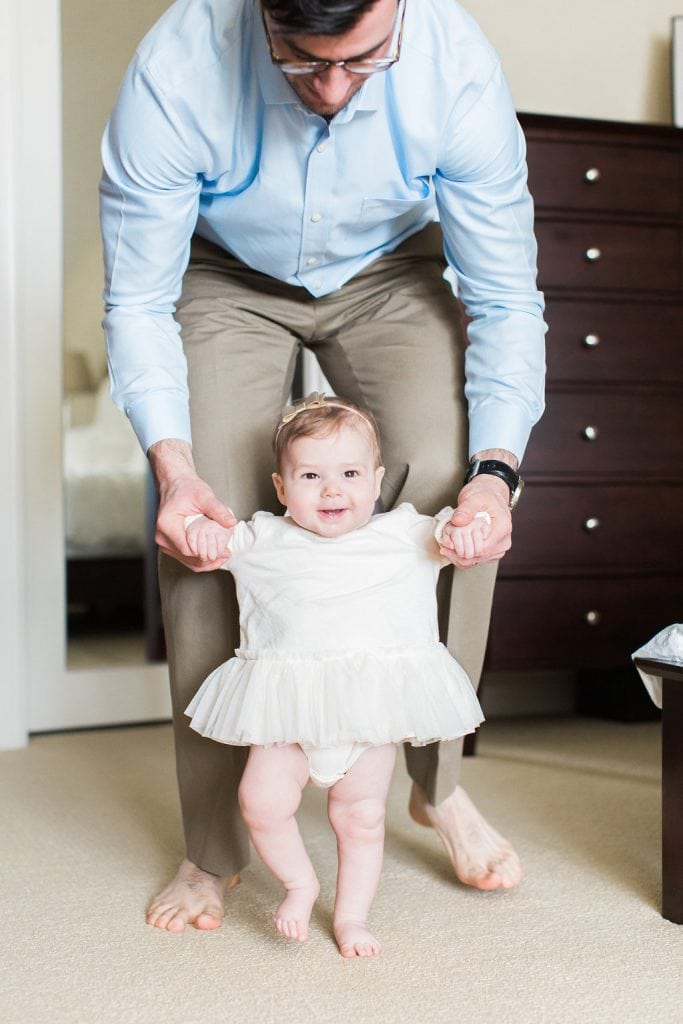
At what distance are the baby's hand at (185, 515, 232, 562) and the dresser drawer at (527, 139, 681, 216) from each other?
1285 millimetres

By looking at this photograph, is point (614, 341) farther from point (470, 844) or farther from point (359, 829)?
point (359, 829)

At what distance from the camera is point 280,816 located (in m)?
1.27

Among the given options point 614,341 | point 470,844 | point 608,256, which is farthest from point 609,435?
point 470,844

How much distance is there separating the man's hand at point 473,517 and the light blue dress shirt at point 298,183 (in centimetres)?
12

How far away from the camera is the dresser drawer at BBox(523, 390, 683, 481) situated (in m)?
2.31

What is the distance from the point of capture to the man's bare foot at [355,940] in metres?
1.26

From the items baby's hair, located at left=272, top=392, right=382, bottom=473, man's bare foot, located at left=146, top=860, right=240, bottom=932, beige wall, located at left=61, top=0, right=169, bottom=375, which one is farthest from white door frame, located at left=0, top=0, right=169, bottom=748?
baby's hair, located at left=272, top=392, right=382, bottom=473

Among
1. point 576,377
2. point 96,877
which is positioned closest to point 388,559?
point 96,877

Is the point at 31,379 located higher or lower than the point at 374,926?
higher

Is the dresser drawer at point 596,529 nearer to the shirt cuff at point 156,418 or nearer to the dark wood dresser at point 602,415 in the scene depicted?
the dark wood dresser at point 602,415

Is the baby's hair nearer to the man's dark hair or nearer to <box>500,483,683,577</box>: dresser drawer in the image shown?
the man's dark hair

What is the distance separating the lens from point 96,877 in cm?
154

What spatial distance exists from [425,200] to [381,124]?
0.15m

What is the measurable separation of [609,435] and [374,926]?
130cm
